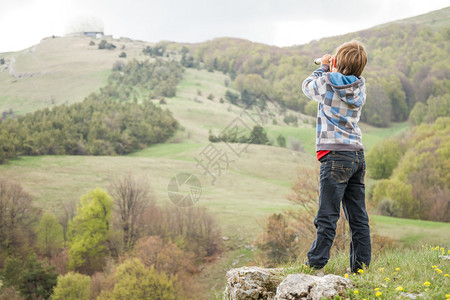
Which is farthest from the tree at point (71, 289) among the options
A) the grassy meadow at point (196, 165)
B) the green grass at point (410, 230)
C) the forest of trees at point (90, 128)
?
the forest of trees at point (90, 128)

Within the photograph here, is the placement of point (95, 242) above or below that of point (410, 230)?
below

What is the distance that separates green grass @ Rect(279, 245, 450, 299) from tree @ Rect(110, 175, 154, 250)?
32520 millimetres

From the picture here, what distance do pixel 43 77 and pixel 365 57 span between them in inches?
4792

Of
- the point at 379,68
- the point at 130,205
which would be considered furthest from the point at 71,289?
the point at 379,68

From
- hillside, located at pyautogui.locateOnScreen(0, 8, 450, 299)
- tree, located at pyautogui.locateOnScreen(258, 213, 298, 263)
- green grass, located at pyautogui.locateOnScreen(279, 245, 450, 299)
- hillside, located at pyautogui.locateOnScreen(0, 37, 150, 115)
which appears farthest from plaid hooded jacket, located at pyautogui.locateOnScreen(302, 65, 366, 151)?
hillside, located at pyautogui.locateOnScreen(0, 37, 150, 115)

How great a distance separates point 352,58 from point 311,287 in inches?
99.2

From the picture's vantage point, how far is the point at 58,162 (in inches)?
2109

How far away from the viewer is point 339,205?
4.40 meters

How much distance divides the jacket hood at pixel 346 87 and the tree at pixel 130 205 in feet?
109

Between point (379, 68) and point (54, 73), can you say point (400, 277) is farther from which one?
point (54, 73)

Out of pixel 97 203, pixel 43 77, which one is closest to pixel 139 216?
pixel 97 203

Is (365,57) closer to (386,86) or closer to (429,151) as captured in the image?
(429,151)

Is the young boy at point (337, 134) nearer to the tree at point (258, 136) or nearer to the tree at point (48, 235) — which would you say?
the tree at point (48, 235)

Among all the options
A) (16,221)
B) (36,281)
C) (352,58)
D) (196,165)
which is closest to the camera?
(352,58)
